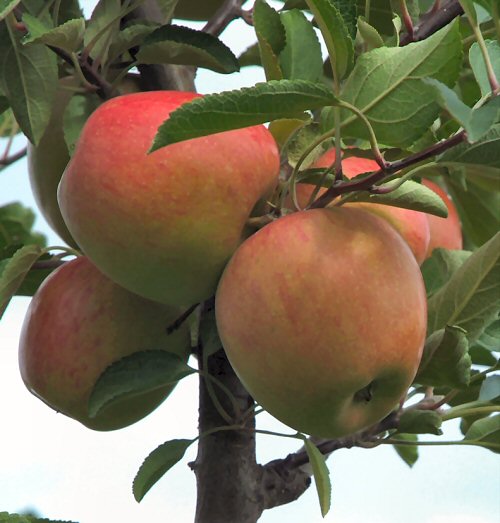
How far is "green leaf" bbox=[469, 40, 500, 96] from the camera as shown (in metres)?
0.74

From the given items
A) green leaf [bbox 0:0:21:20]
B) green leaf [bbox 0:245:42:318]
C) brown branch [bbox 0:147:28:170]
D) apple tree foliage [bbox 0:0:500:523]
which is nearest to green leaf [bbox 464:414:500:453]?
apple tree foliage [bbox 0:0:500:523]

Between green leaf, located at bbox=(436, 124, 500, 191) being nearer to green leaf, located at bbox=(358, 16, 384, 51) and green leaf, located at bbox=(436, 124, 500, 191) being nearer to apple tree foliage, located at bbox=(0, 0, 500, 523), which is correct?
apple tree foliage, located at bbox=(0, 0, 500, 523)

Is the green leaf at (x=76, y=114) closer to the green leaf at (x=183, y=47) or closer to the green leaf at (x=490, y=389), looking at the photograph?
the green leaf at (x=183, y=47)

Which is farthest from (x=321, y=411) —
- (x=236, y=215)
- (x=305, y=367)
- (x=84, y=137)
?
(x=84, y=137)

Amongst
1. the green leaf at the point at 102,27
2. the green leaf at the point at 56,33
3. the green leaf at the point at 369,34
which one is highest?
the green leaf at the point at 56,33

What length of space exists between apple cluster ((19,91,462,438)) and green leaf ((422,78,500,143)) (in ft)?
0.42

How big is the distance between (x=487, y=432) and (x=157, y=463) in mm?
320

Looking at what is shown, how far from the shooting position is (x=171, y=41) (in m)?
0.87

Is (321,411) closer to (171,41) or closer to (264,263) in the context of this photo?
(264,263)

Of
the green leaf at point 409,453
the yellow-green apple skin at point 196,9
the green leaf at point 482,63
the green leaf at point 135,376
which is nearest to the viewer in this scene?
the green leaf at point 482,63

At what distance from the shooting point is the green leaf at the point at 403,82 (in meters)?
0.73

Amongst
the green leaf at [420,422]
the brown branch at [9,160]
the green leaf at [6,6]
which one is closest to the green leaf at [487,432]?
the green leaf at [420,422]

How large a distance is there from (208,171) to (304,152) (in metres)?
0.08

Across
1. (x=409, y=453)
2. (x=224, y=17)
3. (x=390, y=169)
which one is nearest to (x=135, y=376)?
(x=390, y=169)
